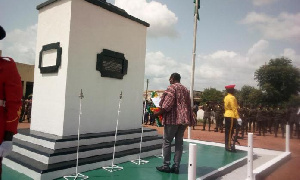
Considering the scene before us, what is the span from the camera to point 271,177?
544 centimetres

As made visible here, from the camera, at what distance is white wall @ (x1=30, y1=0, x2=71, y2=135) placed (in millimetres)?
5207

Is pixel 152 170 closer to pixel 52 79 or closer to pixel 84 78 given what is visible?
pixel 84 78

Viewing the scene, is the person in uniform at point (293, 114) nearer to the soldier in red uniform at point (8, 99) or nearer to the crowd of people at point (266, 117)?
the crowd of people at point (266, 117)

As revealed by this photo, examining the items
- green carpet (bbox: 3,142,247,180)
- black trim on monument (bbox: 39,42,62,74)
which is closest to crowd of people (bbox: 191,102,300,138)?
green carpet (bbox: 3,142,247,180)

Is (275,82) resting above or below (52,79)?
above

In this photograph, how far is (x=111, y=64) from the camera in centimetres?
621

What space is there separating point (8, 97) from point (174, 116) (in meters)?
3.01

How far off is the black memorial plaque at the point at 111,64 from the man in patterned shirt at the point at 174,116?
1989mm

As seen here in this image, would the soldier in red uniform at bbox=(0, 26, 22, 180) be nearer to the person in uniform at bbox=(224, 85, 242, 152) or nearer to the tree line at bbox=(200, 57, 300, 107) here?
the person in uniform at bbox=(224, 85, 242, 152)

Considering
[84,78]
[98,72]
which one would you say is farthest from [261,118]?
[84,78]

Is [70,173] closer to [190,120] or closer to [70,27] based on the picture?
[190,120]

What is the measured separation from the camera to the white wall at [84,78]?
5223 millimetres

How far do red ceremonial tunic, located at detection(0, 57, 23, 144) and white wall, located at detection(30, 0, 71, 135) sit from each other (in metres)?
2.63

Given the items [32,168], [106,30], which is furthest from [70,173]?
[106,30]
